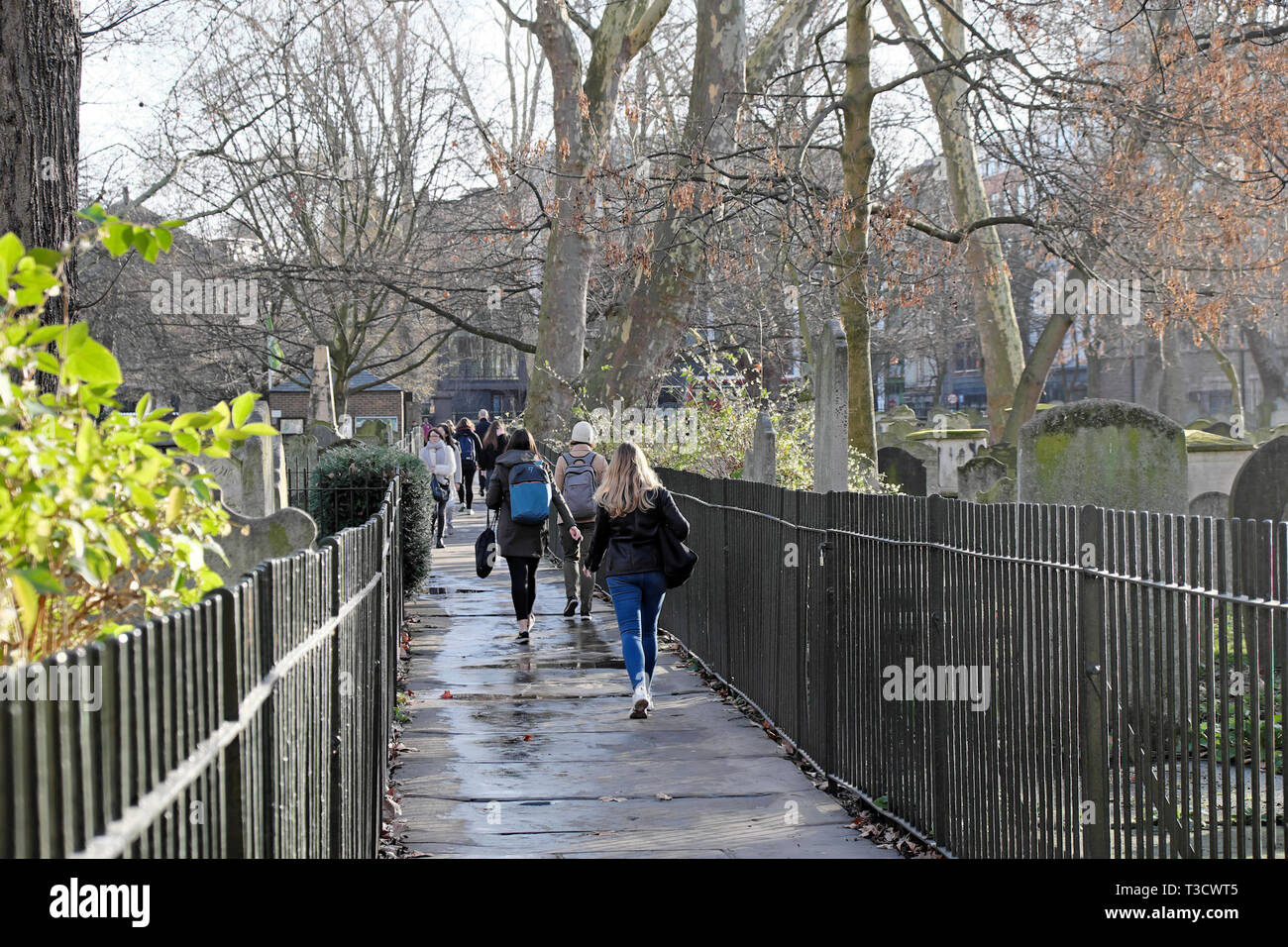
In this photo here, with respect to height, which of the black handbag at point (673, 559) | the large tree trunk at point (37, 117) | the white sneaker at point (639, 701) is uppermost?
the large tree trunk at point (37, 117)

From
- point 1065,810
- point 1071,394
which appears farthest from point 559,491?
point 1071,394

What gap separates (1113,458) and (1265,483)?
2.19 m

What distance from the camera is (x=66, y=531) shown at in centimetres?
247

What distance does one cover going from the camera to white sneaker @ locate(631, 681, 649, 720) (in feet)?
30.0

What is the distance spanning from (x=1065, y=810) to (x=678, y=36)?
1103 inches

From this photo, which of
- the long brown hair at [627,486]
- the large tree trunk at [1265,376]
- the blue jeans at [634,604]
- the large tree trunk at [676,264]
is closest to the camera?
the long brown hair at [627,486]

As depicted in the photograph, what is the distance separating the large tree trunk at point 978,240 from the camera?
20359 mm

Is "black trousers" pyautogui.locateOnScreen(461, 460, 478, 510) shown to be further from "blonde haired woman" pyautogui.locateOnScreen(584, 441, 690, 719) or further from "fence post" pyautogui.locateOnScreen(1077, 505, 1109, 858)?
"fence post" pyautogui.locateOnScreen(1077, 505, 1109, 858)

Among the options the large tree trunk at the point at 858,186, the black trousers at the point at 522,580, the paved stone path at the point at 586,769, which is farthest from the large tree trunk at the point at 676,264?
the paved stone path at the point at 586,769

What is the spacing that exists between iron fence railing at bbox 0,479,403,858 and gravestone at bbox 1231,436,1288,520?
9.21m

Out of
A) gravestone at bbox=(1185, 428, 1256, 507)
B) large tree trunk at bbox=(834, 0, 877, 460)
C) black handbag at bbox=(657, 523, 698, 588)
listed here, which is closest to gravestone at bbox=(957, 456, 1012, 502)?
gravestone at bbox=(1185, 428, 1256, 507)

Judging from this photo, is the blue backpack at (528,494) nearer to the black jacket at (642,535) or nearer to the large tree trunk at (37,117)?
the black jacket at (642,535)

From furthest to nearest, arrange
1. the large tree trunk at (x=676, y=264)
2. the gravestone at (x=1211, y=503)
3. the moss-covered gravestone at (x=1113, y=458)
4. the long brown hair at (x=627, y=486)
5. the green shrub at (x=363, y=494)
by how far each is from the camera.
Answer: the large tree trunk at (x=676, y=264) < the green shrub at (x=363, y=494) < the gravestone at (x=1211, y=503) < the moss-covered gravestone at (x=1113, y=458) < the long brown hair at (x=627, y=486)

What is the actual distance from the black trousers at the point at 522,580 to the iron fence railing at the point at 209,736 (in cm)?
677
